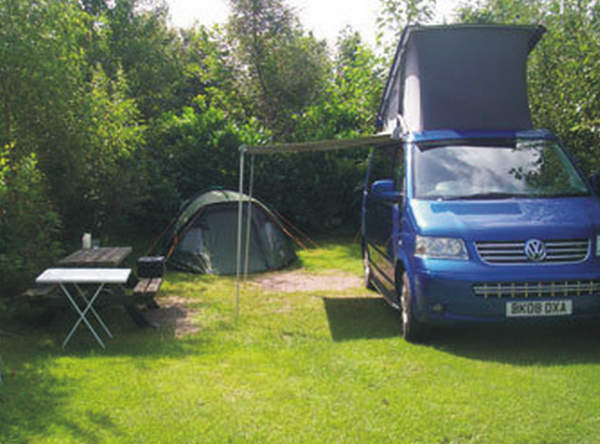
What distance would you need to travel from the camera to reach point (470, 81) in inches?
282

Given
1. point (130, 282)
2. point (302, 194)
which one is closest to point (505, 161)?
point (130, 282)

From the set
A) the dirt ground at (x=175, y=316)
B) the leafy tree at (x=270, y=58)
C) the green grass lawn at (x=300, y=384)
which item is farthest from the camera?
the leafy tree at (x=270, y=58)

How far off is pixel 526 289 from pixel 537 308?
20 centimetres

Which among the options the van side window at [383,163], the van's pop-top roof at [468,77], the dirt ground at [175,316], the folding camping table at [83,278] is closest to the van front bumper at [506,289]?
the van side window at [383,163]

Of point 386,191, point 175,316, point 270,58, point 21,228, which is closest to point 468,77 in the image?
point 386,191

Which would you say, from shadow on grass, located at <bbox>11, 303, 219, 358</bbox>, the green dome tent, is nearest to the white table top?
shadow on grass, located at <bbox>11, 303, 219, 358</bbox>

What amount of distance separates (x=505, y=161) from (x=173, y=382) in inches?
158

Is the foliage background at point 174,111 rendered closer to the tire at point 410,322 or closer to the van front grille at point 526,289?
the van front grille at point 526,289

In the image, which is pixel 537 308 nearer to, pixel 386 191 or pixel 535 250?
pixel 535 250

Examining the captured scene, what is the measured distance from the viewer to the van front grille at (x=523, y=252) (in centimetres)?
537

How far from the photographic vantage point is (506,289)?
5.29 m

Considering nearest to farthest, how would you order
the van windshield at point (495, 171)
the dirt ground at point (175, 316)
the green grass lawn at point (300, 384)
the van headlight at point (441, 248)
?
1. the green grass lawn at point (300, 384)
2. the van headlight at point (441, 248)
3. the van windshield at point (495, 171)
4. the dirt ground at point (175, 316)

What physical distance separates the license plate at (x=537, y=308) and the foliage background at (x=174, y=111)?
3.45 meters

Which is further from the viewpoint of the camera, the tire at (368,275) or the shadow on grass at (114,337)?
the tire at (368,275)
